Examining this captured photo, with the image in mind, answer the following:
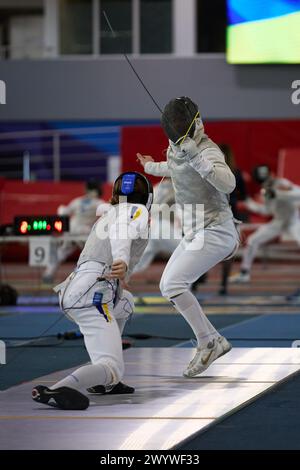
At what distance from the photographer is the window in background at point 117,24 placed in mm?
22578

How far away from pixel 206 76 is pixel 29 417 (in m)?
17.1

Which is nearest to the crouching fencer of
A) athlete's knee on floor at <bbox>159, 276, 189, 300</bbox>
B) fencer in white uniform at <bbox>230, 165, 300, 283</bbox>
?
athlete's knee on floor at <bbox>159, 276, 189, 300</bbox>

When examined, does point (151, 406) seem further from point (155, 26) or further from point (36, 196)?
point (155, 26)

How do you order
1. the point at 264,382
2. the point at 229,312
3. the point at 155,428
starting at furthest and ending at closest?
1. the point at 229,312
2. the point at 264,382
3. the point at 155,428

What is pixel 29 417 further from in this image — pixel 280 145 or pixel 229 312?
pixel 280 145

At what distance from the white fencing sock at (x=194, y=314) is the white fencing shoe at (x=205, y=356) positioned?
0.04 m

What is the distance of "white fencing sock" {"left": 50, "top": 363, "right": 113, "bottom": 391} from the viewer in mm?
5820

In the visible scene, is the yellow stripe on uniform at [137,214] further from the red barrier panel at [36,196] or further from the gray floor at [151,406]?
the red barrier panel at [36,196]

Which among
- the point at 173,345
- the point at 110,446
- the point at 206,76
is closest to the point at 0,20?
the point at 206,76

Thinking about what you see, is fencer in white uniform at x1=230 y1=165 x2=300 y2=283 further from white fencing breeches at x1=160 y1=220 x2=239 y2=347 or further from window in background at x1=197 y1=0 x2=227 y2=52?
white fencing breeches at x1=160 y1=220 x2=239 y2=347

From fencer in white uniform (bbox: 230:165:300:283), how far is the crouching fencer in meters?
9.02

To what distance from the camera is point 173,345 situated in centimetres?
908

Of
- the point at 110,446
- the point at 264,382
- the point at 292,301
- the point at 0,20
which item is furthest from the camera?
the point at 0,20

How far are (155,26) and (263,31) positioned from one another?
2.93m
